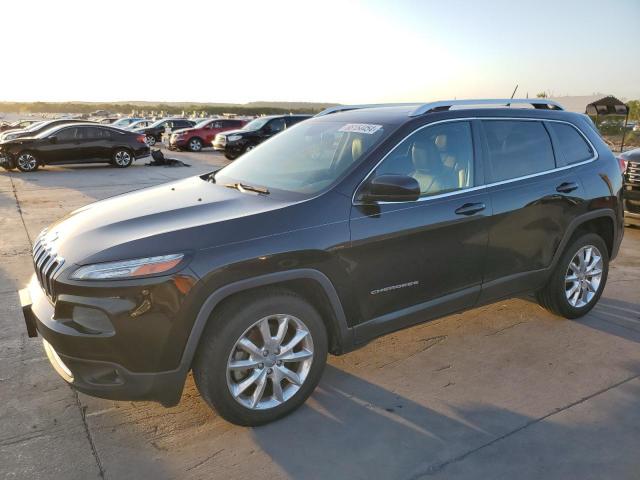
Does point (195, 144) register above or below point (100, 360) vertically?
above

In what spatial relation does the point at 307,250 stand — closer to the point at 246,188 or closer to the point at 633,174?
the point at 246,188

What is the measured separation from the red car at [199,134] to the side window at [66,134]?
7.83m

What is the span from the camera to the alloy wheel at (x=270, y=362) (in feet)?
9.29

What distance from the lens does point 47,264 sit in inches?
112

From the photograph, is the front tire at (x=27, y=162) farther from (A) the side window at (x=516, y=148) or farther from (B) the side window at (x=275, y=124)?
(A) the side window at (x=516, y=148)

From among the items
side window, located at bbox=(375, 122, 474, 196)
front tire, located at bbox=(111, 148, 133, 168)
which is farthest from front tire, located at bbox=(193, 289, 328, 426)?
front tire, located at bbox=(111, 148, 133, 168)

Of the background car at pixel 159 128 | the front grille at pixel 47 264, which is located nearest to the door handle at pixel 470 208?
the front grille at pixel 47 264

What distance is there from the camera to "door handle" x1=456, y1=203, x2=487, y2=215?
3.50m

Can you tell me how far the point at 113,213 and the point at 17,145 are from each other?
14660 millimetres

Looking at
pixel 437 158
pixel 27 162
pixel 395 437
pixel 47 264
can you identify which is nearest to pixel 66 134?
pixel 27 162

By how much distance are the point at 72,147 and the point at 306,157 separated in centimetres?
1470

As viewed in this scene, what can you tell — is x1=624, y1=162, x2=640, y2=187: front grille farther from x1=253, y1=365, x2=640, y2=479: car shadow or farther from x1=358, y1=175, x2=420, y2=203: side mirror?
x1=358, y1=175, x2=420, y2=203: side mirror

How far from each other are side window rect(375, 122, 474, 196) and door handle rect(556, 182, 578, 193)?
946mm

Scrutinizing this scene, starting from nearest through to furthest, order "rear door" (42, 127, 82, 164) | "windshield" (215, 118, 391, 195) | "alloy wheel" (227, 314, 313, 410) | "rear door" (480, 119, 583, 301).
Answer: "alloy wheel" (227, 314, 313, 410) → "windshield" (215, 118, 391, 195) → "rear door" (480, 119, 583, 301) → "rear door" (42, 127, 82, 164)
